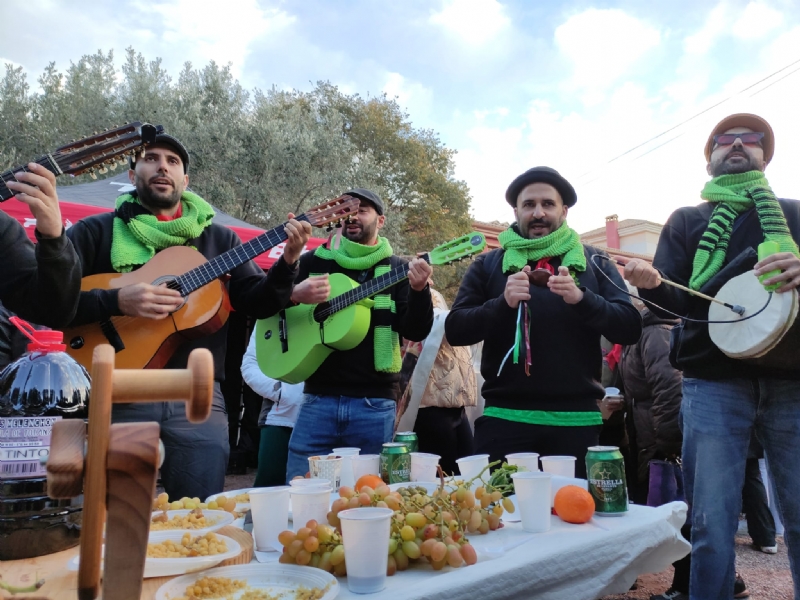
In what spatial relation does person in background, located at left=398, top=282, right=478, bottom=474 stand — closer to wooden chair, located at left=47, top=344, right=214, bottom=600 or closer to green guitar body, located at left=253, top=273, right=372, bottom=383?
green guitar body, located at left=253, top=273, right=372, bottom=383

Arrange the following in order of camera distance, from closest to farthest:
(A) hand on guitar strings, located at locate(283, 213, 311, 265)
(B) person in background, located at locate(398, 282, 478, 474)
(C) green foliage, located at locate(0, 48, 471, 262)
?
(A) hand on guitar strings, located at locate(283, 213, 311, 265)
(B) person in background, located at locate(398, 282, 478, 474)
(C) green foliage, located at locate(0, 48, 471, 262)

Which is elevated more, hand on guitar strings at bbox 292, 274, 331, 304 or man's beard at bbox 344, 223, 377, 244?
man's beard at bbox 344, 223, 377, 244

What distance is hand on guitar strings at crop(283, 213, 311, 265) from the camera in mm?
2469

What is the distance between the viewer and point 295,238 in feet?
8.36

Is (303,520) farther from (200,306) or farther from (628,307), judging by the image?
(628,307)

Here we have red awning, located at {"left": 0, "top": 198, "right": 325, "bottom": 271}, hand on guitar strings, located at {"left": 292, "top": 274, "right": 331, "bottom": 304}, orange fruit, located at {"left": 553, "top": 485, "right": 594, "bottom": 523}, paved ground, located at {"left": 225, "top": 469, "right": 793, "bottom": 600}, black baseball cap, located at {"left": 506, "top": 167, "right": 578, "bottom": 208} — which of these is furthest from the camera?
red awning, located at {"left": 0, "top": 198, "right": 325, "bottom": 271}

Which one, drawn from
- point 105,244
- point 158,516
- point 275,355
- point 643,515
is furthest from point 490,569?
point 275,355

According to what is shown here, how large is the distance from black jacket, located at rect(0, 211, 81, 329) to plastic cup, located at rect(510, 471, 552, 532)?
1.40m

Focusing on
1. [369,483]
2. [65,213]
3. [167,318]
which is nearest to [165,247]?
[167,318]

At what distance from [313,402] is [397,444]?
49.4 inches

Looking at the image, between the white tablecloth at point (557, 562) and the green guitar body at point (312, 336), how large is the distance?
1.69 m

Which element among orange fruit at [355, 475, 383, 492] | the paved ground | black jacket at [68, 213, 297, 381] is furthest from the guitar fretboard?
the paved ground

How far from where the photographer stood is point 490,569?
111 cm

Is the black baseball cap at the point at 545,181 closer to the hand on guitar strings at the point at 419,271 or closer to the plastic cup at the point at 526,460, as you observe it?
the hand on guitar strings at the point at 419,271
